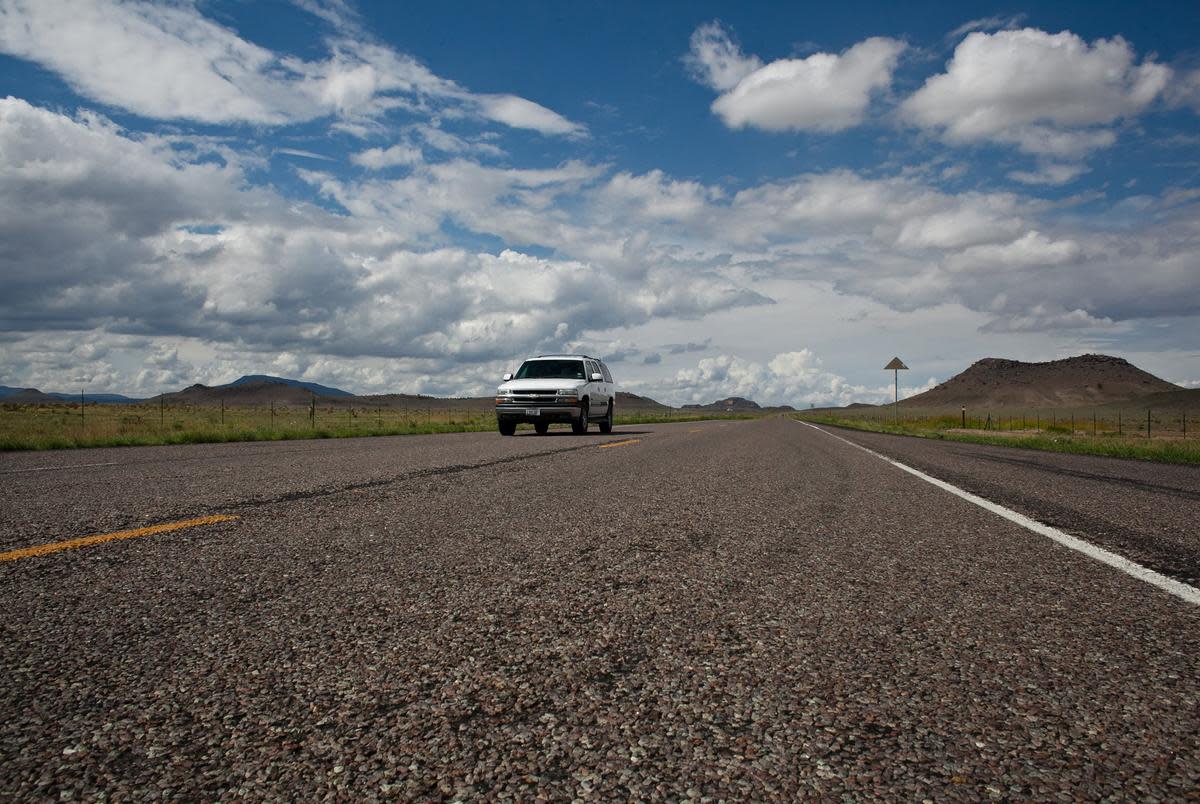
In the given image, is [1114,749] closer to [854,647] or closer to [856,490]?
[854,647]

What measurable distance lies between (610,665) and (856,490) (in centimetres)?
573

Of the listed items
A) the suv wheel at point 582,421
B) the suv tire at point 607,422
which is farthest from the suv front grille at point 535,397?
the suv tire at point 607,422

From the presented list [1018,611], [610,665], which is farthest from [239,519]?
[1018,611]

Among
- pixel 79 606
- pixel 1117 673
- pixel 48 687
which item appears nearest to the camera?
pixel 48 687

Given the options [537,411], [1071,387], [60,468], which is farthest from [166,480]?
[1071,387]

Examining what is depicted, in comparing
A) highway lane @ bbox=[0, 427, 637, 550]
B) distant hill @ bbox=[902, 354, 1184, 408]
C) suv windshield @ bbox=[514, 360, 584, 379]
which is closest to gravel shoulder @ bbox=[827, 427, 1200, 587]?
highway lane @ bbox=[0, 427, 637, 550]

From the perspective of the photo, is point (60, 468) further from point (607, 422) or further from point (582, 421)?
point (607, 422)

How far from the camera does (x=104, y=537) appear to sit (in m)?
4.48

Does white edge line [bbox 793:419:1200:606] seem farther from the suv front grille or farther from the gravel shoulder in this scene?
the suv front grille

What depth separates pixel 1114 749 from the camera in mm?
1854

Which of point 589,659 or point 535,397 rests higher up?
point 535,397

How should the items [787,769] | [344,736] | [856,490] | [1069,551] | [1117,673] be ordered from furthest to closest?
[856,490]
[1069,551]
[1117,673]
[344,736]
[787,769]

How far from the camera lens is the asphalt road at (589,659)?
1.75 meters

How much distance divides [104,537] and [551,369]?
15.6 metres
